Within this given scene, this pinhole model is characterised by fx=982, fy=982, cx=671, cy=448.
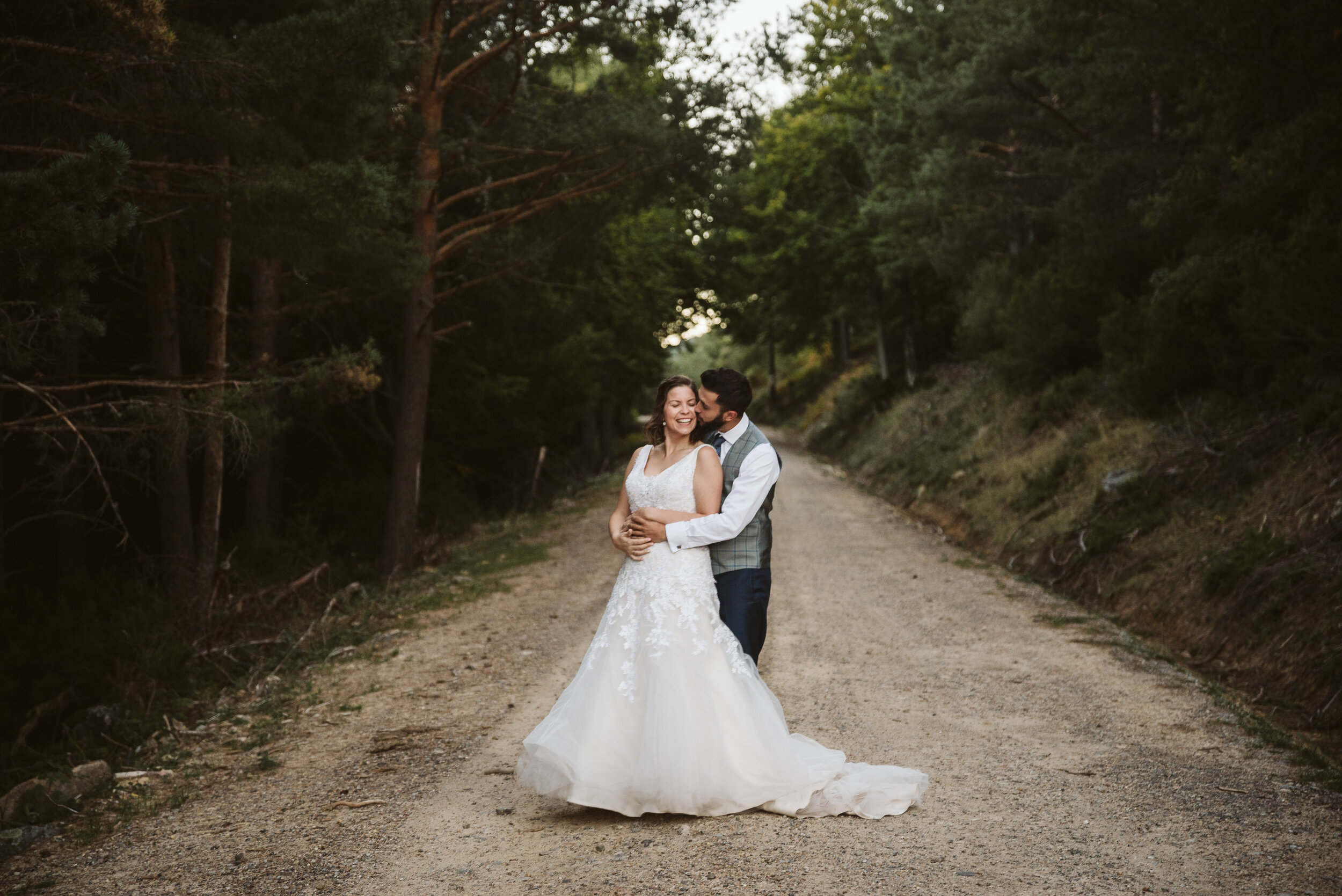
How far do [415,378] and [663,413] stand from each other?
10.9 meters

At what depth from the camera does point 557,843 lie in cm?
457

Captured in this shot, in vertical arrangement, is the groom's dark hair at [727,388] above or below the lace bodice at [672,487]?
above

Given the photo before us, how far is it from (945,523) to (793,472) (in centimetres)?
968

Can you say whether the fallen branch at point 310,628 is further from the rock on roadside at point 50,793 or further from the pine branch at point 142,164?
the pine branch at point 142,164

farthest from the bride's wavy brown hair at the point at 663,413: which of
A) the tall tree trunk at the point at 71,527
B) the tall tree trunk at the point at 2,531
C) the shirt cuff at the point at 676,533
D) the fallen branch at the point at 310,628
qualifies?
the tall tree trunk at the point at 2,531

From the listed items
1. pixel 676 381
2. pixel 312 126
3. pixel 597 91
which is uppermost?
pixel 597 91

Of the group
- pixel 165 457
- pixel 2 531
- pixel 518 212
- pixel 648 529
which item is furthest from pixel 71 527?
pixel 648 529

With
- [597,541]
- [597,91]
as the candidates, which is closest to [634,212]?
[597,91]

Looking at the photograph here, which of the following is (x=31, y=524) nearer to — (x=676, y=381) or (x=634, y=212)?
(x=634, y=212)

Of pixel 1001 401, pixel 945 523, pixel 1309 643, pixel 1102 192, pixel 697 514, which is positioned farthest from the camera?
pixel 1001 401

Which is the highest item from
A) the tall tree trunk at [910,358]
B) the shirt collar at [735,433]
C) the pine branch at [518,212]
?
the pine branch at [518,212]

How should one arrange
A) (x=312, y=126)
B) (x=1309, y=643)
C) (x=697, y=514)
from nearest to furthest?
1. (x=697, y=514)
2. (x=1309, y=643)
3. (x=312, y=126)

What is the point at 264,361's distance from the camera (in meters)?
10.3

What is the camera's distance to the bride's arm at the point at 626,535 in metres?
4.89
